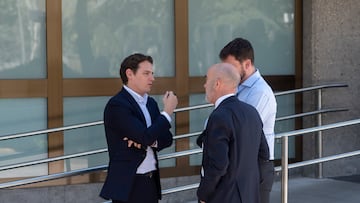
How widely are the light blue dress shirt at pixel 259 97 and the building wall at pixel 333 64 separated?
148 inches

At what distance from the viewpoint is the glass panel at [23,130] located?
21.4ft

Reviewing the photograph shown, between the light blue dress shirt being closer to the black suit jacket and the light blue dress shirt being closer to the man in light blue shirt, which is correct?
the man in light blue shirt

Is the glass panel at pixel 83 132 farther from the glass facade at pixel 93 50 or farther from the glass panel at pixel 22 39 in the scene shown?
the glass panel at pixel 22 39

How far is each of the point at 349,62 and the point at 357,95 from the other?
395mm

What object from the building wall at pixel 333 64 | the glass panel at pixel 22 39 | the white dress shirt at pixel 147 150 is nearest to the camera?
the white dress shirt at pixel 147 150

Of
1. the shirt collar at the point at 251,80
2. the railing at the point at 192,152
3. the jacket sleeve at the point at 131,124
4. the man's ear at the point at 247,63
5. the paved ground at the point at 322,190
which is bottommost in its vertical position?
the paved ground at the point at 322,190

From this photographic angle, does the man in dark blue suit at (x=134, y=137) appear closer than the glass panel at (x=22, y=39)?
Yes

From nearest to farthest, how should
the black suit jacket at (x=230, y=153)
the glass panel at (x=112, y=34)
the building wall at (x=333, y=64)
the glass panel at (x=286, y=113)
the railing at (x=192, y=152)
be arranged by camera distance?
the black suit jacket at (x=230, y=153), the railing at (x=192, y=152), the glass panel at (x=112, y=34), the building wall at (x=333, y=64), the glass panel at (x=286, y=113)

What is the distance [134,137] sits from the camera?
400cm

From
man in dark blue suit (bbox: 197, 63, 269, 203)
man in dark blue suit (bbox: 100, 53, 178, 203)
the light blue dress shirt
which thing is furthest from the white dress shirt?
man in dark blue suit (bbox: 197, 63, 269, 203)

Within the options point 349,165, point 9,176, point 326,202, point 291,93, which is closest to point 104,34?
point 9,176

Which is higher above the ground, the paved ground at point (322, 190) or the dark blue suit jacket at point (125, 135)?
the dark blue suit jacket at point (125, 135)

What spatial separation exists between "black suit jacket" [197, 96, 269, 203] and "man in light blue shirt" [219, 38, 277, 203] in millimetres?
272

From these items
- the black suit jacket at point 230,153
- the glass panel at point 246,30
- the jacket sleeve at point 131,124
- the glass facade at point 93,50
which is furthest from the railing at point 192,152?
the black suit jacket at point 230,153
